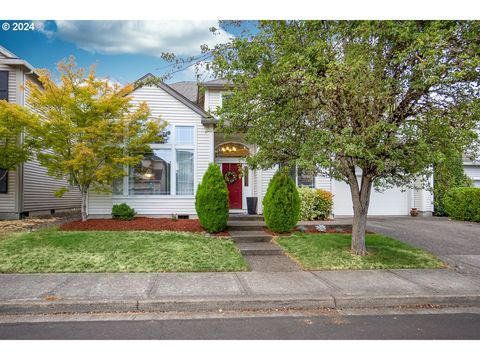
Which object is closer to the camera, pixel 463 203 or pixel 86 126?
pixel 86 126

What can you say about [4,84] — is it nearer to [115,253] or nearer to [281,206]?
[115,253]

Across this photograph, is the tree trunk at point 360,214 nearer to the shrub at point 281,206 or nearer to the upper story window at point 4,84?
the shrub at point 281,206

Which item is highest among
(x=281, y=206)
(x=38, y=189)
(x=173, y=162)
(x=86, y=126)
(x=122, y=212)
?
(x=86, y=126)

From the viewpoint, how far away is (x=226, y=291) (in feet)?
16.8

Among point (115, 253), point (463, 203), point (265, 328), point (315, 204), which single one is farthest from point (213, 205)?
point (463, 203)

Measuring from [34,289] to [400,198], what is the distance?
14493 mm

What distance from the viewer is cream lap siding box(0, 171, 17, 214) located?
11992 millimetres

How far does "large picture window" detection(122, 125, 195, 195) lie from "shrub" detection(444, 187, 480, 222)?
11.1 metres

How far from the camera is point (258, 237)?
8.87 m

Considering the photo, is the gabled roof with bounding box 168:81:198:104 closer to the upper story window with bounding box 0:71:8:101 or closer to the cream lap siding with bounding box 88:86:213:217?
the cream lap siding with bounding box 88:86:213:217

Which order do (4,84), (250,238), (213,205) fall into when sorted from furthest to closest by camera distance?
(4,84)
(213,205)
(250,238)

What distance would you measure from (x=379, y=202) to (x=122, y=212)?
11.0 m

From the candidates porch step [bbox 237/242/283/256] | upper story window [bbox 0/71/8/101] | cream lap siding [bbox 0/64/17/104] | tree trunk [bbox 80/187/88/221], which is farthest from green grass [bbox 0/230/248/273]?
upper story window [bbox 0/71/8/101]
